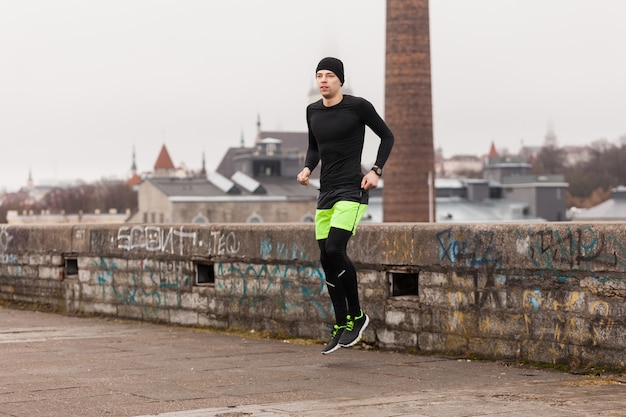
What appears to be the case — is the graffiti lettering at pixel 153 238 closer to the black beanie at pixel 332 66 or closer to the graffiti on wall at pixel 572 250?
the black beanie at pixel 332 66

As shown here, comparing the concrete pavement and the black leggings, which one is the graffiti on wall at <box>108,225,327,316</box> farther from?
the black leggings

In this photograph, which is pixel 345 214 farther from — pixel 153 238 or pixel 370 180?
pixel 153 238

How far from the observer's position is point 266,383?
20.1 feet

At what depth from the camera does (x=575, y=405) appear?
5227 millimetres

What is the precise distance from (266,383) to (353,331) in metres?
1.07

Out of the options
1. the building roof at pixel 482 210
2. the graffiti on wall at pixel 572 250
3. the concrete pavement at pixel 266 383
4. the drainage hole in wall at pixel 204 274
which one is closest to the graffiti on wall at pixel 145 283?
the drainage hole in wall at pixel 204 274

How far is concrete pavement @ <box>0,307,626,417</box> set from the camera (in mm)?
5176

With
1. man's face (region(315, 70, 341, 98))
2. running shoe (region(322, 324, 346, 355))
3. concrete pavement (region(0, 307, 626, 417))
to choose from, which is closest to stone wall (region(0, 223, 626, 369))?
concrete pavement (region(0, 307, 626, 417))

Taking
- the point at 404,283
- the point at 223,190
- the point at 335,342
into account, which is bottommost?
the point at 335,342

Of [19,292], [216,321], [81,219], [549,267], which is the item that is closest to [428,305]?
[549,267]

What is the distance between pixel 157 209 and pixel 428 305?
101 m

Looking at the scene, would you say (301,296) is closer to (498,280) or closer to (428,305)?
(428,305)

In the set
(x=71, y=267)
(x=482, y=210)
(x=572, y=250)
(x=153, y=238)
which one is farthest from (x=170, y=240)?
(x=482, y=210)

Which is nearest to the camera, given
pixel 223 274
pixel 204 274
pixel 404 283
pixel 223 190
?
pixel 404 283
